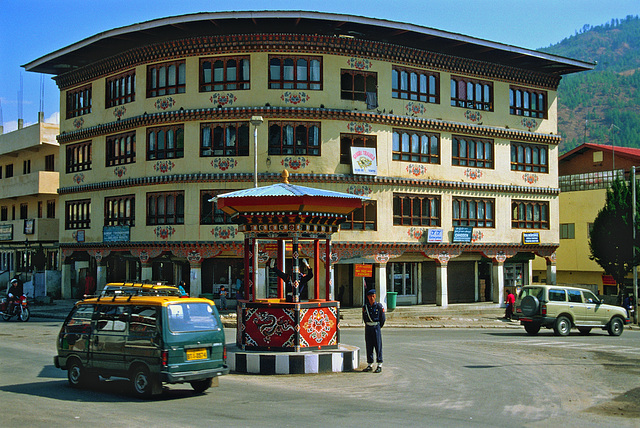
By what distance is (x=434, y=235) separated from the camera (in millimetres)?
39062

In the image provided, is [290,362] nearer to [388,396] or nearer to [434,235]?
[388,396]

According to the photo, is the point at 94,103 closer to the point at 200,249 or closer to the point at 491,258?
the point at 200,249

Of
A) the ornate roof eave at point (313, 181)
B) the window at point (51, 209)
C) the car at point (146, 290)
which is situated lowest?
the car at point (146, 290)

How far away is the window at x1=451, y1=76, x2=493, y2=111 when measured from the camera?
39938mm

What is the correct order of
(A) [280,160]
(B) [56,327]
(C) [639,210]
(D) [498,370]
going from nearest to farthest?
(D) [498,370] → (B) [56,327] → (A) [280,160] → (C) [639,210]

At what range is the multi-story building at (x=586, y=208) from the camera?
51750 mm

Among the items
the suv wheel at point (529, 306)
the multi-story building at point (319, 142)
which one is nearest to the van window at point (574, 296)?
the suv wheel at point (529, 306)

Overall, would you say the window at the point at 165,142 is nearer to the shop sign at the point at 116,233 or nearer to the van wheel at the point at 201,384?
the shop sign at the point at 116,233

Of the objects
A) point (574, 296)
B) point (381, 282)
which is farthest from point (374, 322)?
point (381, 282)

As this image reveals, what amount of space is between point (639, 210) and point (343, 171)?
66.5 feet

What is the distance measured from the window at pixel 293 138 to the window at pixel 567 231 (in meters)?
26.2

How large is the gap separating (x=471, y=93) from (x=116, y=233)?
21346 mm

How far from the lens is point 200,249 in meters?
36.5

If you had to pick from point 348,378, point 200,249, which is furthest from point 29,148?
point 348,378
